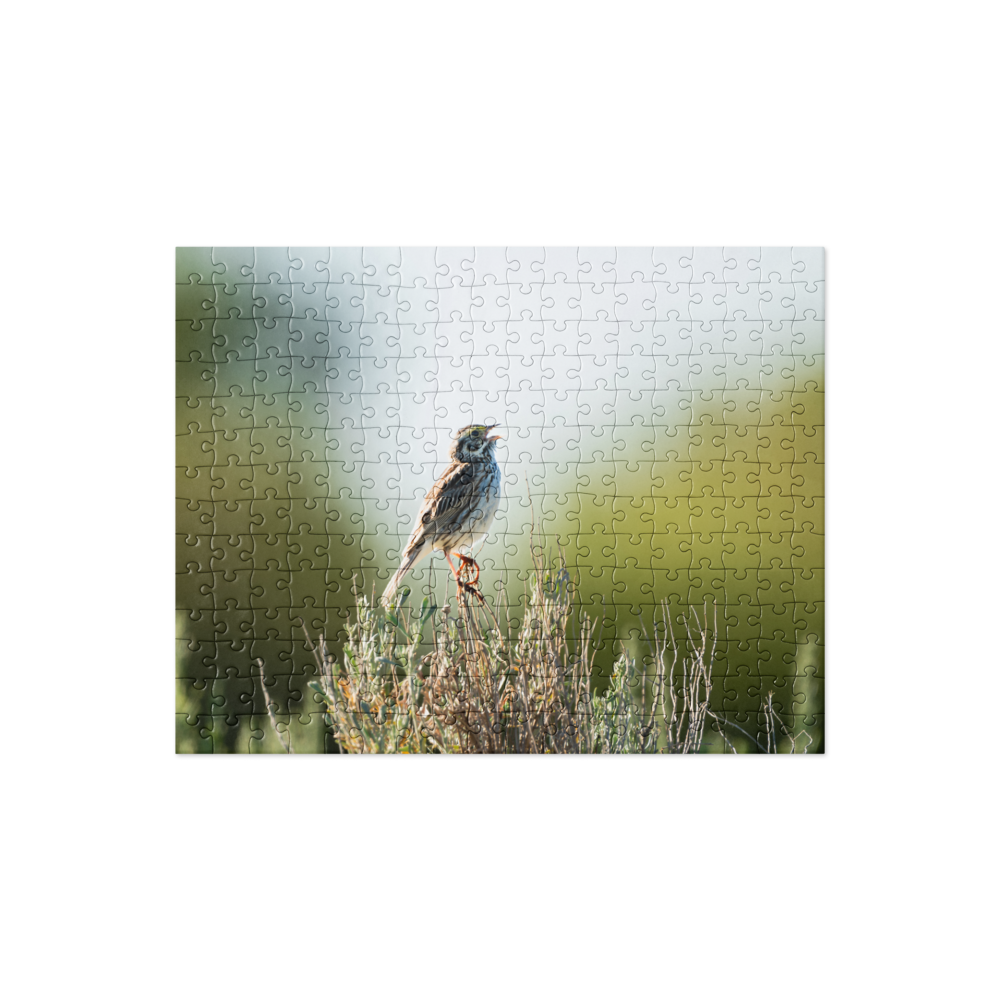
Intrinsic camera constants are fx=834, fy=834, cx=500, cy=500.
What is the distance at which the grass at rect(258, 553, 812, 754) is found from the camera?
3.94m

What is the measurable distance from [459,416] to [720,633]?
5.30ft

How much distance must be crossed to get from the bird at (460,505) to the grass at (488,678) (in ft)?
0.60

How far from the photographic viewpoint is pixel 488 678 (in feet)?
12.9

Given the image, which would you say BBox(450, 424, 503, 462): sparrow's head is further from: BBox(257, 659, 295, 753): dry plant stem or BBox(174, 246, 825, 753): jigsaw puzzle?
BBox(257, 659, 295, 753): dry plant stem

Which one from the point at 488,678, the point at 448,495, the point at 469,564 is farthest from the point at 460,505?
the point at 488,678

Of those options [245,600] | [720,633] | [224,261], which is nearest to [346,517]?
[245,600]

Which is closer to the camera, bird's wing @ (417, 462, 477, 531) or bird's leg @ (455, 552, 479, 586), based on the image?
bird's wing @ (417, 462, 477, 531)

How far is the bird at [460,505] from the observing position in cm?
391

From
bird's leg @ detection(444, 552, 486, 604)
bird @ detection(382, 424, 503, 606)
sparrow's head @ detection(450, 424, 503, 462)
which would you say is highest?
sparrow's head @ detection(450, 424, 503, 462)

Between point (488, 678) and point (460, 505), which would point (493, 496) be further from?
point (488, 678)

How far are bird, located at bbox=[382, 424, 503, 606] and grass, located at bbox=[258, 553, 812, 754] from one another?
0.60ft

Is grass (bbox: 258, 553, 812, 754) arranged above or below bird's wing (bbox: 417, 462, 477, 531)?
below

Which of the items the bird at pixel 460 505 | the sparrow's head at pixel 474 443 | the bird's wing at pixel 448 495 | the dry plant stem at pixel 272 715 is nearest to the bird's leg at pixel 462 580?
the bird at pixel 460 505

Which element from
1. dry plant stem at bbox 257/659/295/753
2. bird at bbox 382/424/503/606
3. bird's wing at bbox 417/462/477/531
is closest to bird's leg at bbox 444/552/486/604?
bird at bbox 382/424/503/606
